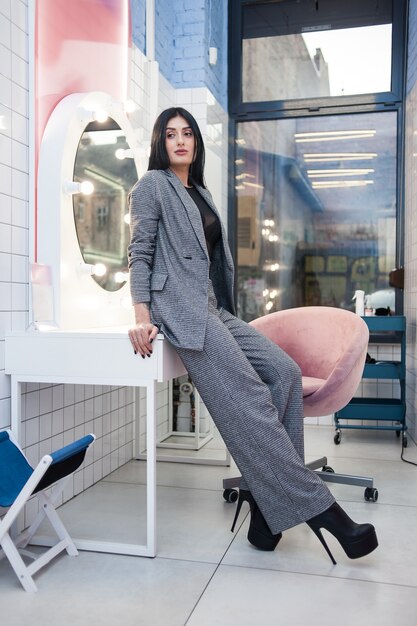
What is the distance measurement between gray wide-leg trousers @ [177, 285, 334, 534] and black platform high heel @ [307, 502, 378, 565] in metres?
0.03

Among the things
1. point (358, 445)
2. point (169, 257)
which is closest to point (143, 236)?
point (169, 257)

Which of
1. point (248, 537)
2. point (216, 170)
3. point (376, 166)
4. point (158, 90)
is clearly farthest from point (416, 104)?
point (248, 537)

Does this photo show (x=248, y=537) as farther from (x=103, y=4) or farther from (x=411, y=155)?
(x=411, y=155)

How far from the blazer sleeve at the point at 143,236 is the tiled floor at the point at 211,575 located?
841 millimetres

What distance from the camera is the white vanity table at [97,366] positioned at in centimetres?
199

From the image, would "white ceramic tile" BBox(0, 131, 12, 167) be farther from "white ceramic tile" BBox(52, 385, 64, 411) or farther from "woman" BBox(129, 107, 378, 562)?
"white ceramic tile" BBox(52, 385, 64, 411)

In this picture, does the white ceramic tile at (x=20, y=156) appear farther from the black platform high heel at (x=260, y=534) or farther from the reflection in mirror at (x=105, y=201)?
the black platform high heel at (x=260, y=534)

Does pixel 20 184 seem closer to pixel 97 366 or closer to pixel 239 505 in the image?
pixel 97 366

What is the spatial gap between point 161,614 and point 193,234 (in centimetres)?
115

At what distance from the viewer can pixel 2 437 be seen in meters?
1.95

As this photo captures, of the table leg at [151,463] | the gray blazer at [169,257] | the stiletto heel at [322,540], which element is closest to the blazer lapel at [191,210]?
the gray blazer at [169,257]

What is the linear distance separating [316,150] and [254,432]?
2.87 metres

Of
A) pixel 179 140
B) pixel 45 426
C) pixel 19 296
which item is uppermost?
pixel 179 140

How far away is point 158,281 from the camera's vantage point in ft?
6.73
